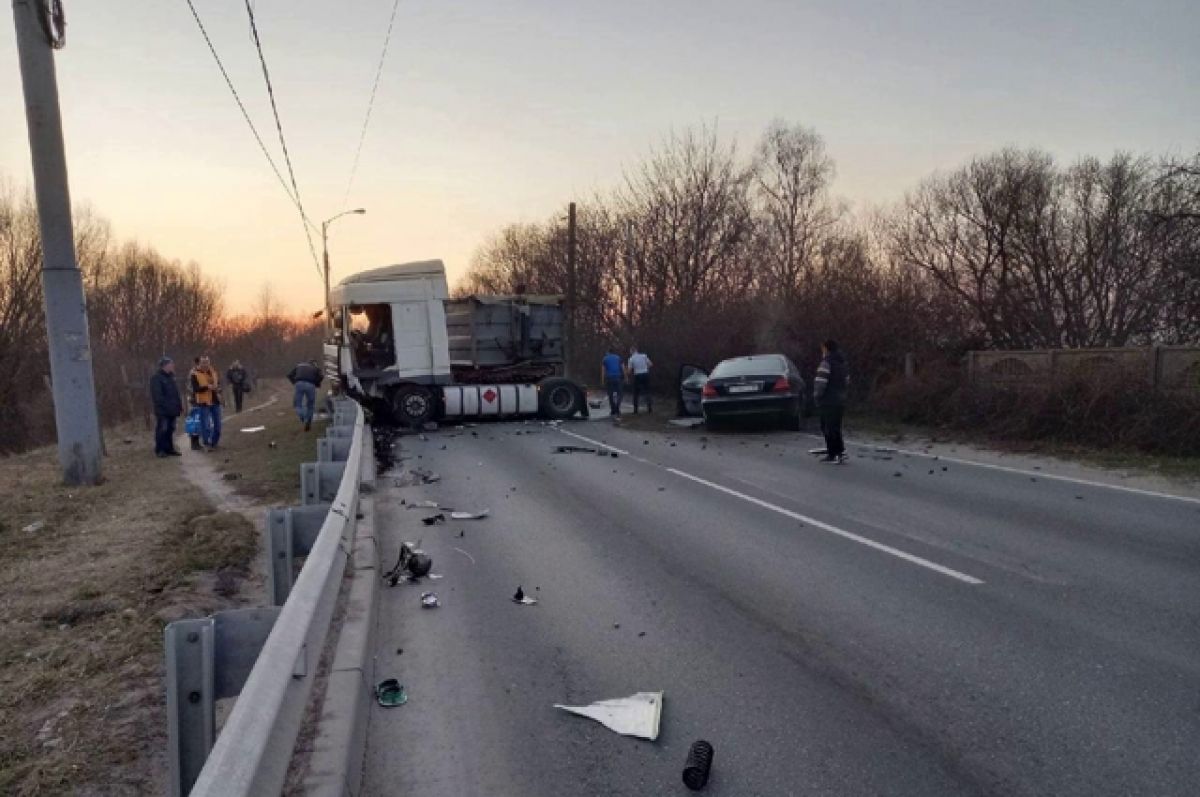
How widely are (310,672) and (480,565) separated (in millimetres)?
3746

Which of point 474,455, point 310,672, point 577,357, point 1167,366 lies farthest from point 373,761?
point 577,357

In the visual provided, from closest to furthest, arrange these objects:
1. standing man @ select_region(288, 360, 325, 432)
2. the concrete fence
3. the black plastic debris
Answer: the black plastic debris → the concrete fence → standing man @ select_region(288, 360, 325, 432)

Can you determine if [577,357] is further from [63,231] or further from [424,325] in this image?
[63,231]

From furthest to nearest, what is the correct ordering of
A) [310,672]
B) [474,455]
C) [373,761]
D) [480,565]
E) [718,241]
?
[718,241]
[474,455]
[480,565]
[373,761]
[310,672]

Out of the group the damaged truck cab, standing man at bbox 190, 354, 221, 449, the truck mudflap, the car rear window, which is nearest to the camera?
standing man at bbox 190, 354, 221, 449

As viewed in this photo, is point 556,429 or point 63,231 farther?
point 556,429

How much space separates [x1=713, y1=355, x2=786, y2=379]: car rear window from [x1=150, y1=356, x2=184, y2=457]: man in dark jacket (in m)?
10.1

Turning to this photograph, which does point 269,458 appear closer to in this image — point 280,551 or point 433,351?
point 433,351

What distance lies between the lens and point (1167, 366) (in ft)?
46.5

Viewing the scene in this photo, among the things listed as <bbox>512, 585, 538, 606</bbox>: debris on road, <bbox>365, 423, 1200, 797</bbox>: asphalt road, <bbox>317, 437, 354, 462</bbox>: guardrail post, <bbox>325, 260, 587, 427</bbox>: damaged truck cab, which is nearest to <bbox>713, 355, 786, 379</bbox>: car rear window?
<bbox>325, 260, 587, 427</bbox>: damaged truck cab

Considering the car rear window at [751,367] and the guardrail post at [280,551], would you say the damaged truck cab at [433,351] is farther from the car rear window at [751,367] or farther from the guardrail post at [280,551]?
the guardrail post at [280,551]

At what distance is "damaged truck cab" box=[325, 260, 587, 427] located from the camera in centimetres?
2047

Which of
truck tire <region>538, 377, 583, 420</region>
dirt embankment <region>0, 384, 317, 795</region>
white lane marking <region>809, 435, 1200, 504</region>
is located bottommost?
white lane marking <region>809, 435, 1200, 504</region>

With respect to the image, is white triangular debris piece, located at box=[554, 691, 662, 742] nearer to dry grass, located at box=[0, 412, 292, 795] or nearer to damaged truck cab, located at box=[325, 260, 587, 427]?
dry grass, located at box=[0, 412, 292, 795]
